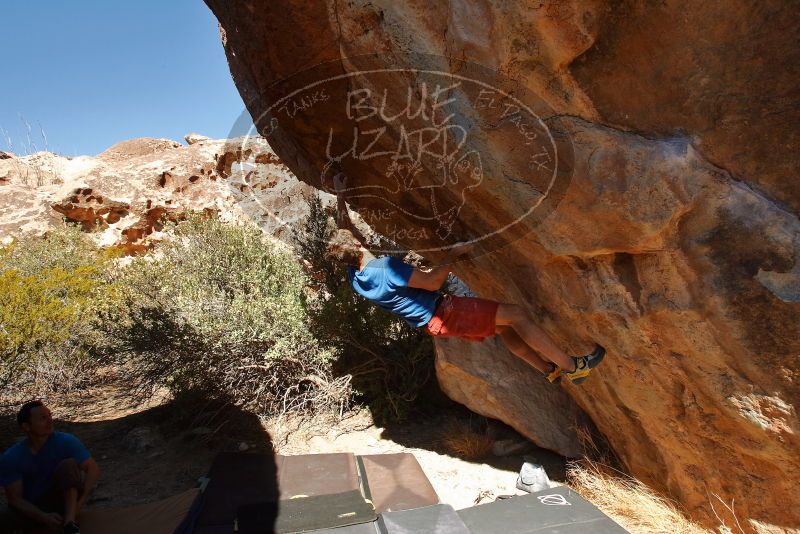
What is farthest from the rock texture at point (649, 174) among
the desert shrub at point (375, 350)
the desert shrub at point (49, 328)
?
the desert shrub at point (49, 328)

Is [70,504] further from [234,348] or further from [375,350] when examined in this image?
[375,350]

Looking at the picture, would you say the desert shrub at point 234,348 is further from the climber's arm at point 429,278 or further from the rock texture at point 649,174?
the rock texture at point 649,174

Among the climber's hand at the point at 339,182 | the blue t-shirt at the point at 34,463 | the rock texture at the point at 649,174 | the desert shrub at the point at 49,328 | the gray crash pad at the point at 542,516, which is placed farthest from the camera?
the desert shrub at the point at 49,328

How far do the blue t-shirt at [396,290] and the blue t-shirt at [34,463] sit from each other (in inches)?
A: 87.7

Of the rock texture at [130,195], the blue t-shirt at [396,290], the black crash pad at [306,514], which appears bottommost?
the black crash pad at [306,514]

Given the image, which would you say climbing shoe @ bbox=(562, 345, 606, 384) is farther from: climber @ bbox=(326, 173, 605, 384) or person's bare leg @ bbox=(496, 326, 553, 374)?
person's bare leg @ bbox=(496, 326, 553, 374)

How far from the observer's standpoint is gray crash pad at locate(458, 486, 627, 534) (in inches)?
117

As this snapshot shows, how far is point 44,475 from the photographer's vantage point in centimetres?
319

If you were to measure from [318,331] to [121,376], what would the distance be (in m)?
2.97

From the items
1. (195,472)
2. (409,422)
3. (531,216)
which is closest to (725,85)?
(531,216)

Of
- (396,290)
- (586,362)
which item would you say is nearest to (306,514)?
(396,290)

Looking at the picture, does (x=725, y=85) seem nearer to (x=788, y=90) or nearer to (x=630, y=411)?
(x=788, y=90)

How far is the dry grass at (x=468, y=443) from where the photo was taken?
434 cm

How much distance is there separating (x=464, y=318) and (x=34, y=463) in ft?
9.49
